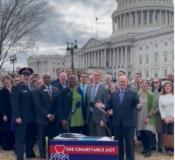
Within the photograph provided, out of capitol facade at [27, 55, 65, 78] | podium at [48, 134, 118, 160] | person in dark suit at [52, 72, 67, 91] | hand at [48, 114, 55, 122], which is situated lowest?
podium at [48, 134, 118, 160]

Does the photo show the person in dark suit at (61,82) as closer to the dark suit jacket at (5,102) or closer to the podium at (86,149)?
the dark suit jacket at (5,102)

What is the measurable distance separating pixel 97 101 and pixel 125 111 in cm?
85

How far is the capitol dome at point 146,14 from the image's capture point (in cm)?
10356

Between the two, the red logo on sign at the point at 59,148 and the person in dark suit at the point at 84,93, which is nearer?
the red logo on sign at the point at 59,148

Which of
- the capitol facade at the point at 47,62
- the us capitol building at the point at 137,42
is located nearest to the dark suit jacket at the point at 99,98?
the us capitol building at the point at 137,42

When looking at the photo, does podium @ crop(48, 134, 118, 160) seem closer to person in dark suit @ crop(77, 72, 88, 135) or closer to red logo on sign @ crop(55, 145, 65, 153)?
red logo on sign @ crop(55, 145, 65, 153)

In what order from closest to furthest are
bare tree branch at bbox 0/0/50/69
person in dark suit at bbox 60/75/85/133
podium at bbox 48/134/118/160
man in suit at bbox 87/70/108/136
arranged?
podium at bbox 48/134/118/160 < man in suit at bbox 87/70/108/136 < person in dark suit at bbox 60/75/85/133 < bare tree branch at bbox 0/0/50/69

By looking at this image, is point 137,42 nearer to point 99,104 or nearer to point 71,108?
point 71,108

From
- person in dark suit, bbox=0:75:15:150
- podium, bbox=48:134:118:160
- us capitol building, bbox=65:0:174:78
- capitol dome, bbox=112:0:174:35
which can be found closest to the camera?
podium, bbox=48:134:118:160

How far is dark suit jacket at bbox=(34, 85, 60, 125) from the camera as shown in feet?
31.4

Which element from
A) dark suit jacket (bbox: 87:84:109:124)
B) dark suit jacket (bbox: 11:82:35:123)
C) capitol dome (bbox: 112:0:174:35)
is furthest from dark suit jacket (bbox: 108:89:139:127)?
capitol dome (bbox: 112:0:174:35)

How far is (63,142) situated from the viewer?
19.6 ft

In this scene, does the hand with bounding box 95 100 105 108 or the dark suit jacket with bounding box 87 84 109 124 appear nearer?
the hand with bounding box 95 100 105 108

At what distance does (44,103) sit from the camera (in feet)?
31.6
